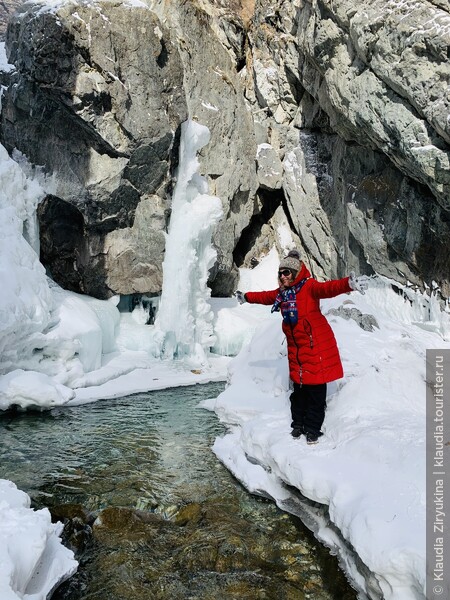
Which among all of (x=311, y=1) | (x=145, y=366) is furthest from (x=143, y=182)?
(x=311, y=1)

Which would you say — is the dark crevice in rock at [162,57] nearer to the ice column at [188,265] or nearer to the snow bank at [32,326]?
the ice column at [188,265]

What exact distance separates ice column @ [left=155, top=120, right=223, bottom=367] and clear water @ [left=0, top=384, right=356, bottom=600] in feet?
22.6

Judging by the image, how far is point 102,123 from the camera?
48.0ft

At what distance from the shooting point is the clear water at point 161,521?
157 inches

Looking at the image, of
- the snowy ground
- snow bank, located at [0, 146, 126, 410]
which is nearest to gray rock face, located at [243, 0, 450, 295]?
the snowy ground

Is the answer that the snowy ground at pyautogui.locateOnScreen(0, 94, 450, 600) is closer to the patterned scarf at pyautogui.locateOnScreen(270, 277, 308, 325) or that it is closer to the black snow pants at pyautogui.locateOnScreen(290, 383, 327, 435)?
the black snow pants at pyautogui.locateOnScreen(290, 383, 327, 435)

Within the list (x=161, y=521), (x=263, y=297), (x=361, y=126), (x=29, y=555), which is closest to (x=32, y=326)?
(x=161, y=521)

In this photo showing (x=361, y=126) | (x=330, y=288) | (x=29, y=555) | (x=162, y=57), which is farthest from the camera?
(x=162, y=57)

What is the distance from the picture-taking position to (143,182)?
52.1ft

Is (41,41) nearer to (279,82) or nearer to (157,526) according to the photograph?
(279,82)

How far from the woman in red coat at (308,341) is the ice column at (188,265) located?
378 inches

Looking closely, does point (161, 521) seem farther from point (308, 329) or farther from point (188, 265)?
point (188, 265)

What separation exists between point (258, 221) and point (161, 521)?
19.4m

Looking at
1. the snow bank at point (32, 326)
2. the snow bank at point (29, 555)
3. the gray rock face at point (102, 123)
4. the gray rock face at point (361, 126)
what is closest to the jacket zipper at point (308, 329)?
the snow bank at point (29, 555)
